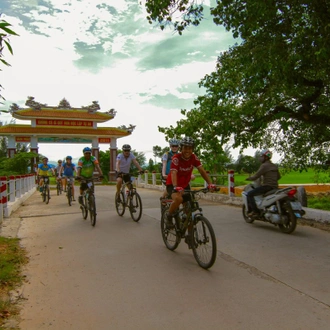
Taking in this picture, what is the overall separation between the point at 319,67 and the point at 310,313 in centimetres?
719

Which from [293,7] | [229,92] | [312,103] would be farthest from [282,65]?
[312,103]

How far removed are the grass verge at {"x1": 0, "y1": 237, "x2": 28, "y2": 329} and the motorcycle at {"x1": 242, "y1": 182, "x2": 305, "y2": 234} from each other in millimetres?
4623

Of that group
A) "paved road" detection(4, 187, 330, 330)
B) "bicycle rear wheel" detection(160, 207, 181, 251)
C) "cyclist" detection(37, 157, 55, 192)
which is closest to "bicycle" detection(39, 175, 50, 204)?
"cyclist" detection(37, 157, 55, 192)

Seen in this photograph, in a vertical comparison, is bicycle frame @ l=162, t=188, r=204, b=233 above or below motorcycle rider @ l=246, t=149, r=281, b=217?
below

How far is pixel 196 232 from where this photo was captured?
15.6 feet

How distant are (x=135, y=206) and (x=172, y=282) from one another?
4.48 m

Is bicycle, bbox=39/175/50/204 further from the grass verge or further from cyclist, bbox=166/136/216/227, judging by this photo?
cyclist, bbox=166/136/216/227

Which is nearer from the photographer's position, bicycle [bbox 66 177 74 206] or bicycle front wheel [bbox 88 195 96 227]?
bicycle front wheel [bbox 88 195 96 227]

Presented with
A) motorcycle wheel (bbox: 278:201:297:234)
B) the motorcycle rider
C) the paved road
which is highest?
the motorcycle rider

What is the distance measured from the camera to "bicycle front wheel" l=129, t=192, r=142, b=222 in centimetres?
833

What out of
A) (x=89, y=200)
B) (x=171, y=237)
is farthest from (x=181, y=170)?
(x=89, y=200)

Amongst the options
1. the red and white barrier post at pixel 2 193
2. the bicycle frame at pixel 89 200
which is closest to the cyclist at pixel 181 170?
the bicycle frame at pixel 89 200

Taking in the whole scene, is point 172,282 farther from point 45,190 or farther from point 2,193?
point 45,190

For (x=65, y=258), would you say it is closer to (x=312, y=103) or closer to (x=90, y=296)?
(x=90, y=296)
